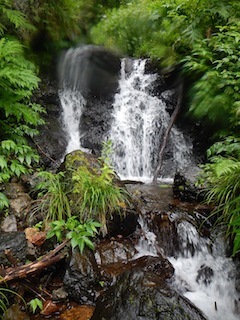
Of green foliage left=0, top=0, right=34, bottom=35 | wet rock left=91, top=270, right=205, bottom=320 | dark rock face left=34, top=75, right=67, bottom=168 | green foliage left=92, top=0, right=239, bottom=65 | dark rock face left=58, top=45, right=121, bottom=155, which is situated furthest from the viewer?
dark rock face left=58, top=45, right=121, bottom=155

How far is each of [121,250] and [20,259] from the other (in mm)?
1235

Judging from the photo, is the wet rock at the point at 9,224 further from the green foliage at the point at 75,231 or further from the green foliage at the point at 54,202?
the green foliage at the point at 75,231

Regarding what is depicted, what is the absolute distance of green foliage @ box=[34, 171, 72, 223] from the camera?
11.3ft

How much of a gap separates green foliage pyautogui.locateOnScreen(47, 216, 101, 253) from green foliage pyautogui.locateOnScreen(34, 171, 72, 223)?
0.21m

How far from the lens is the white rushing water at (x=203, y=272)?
9.61 feet

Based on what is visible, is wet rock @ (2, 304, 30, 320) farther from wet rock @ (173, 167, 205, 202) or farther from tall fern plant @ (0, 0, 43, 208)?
wet rock @ (173, 167, 205, 202)

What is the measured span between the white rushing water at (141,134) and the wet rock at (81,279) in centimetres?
327

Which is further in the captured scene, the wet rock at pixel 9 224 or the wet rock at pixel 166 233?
the wet rock at pixel 166 233

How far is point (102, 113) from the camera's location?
7.22m

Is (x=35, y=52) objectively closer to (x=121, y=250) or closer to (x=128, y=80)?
(x=128, y=80)

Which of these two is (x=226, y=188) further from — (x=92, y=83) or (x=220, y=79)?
(x=92, y=83)

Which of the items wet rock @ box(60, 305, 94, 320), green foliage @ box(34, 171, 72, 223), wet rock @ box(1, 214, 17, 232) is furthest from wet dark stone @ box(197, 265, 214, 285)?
wet rock @ box(1, 214, 17, 232)

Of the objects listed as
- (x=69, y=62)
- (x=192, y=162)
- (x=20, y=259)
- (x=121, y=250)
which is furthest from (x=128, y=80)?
(x=20, y=259)

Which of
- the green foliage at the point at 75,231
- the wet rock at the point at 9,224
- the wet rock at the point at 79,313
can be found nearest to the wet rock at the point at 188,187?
the green foliage at the point at 75,231
